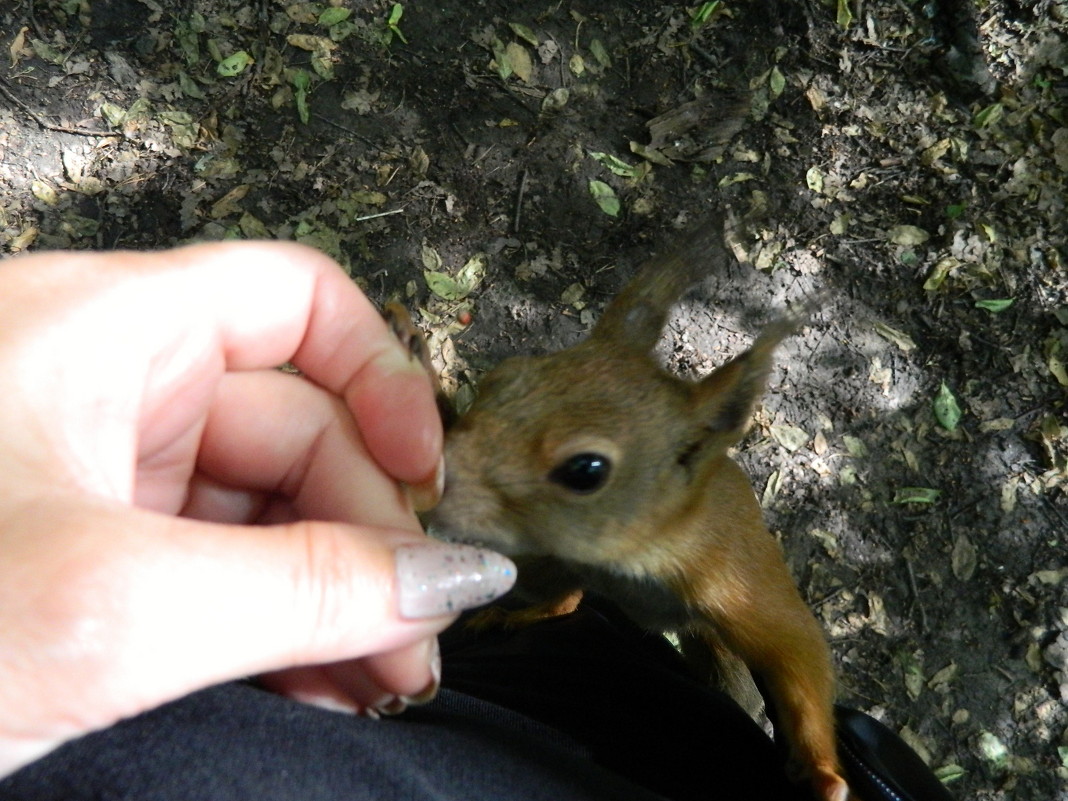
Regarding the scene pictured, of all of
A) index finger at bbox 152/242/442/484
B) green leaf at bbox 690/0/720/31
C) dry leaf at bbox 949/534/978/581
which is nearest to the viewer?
index finger at bbox 152/242/442/484

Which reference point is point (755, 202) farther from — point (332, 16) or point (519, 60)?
point (332, 16)

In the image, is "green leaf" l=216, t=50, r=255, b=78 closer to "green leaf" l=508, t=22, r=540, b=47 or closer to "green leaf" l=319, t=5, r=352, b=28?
"green leaf" l=319, t=5, r=352, b=28

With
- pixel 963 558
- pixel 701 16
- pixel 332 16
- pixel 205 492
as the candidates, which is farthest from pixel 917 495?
pixel 332 16

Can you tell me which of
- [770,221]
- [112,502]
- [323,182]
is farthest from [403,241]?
[112,502]

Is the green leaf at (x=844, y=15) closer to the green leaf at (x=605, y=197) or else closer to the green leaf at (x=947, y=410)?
the green leaf at (x=605, y=197)

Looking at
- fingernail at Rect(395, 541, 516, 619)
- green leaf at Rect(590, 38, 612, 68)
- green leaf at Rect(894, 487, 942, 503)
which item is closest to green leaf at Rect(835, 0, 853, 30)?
green leaf at Rect(590, 38, 612, 68)

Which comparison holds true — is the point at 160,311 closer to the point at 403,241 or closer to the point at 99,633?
the point at 99,633

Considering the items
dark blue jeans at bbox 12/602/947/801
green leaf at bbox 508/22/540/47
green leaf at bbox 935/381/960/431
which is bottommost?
dark blue jeans at bbox 12/602/947/801
